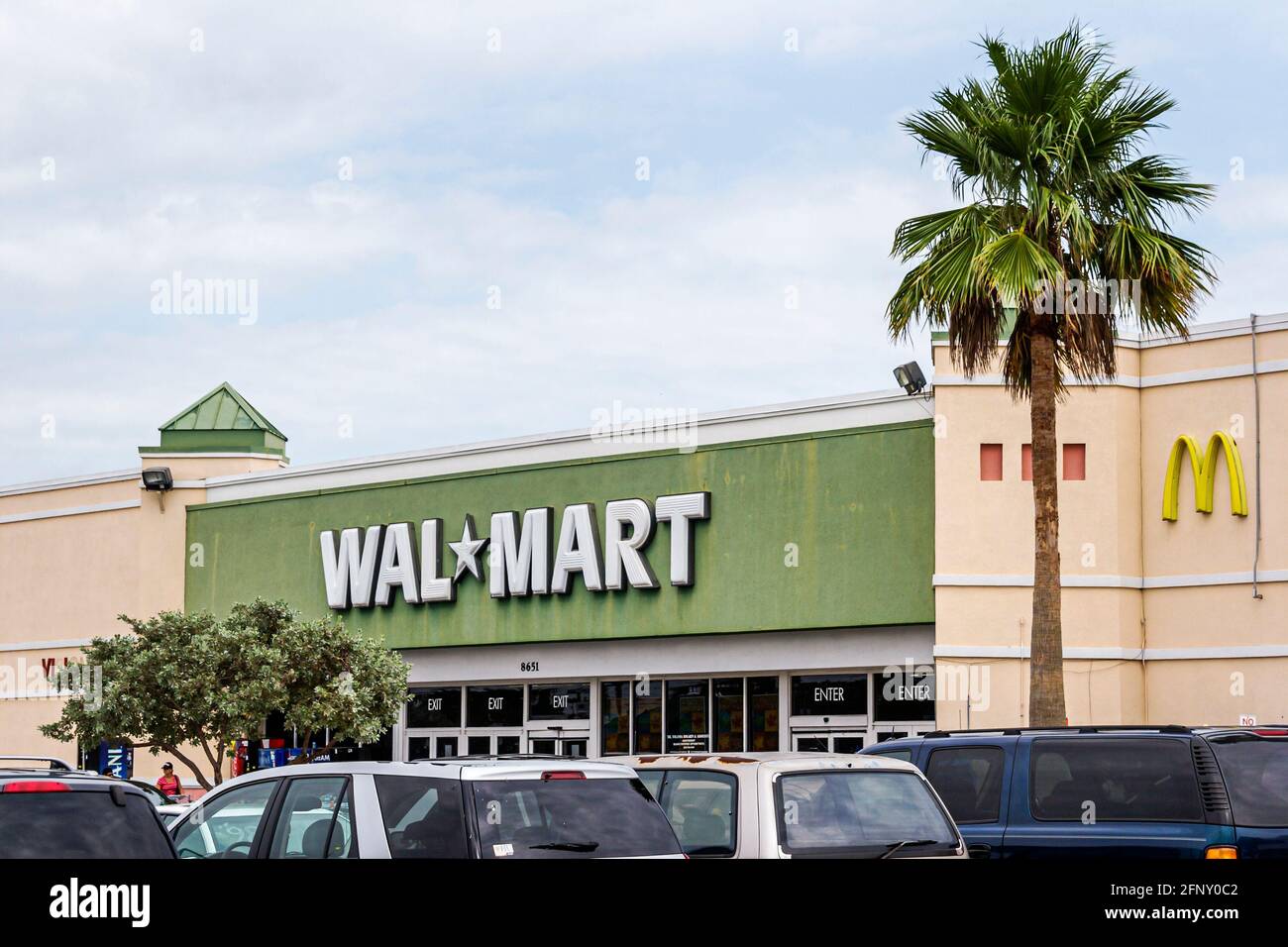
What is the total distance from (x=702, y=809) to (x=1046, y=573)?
1163 centimetres

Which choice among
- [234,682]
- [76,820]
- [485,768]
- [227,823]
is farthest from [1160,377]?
[76,820]

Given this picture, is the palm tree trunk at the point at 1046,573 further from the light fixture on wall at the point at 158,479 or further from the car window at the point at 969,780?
the light fixture on wall at the point at 158,479

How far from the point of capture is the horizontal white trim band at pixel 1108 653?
26562mm

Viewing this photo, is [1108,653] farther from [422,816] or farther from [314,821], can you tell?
[422,816]

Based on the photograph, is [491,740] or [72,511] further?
[72,511]

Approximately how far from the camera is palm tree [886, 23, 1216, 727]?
20.9m

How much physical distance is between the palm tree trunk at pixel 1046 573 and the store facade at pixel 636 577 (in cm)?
730

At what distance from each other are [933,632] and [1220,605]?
4823 millimetres

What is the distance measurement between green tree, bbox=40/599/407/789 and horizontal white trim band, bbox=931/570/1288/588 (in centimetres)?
1080

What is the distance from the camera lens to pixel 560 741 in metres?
33.7

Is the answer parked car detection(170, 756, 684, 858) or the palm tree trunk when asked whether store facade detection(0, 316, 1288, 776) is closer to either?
the palm tree trunk

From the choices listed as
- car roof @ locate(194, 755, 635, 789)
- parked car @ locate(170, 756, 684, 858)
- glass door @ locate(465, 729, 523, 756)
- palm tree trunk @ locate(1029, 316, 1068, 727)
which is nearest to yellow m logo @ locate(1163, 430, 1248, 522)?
palm tree trunk @ locate(1029, 316, 1068, 727)

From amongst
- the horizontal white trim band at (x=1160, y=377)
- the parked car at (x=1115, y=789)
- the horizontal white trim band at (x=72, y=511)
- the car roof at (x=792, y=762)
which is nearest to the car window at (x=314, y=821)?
the car roof at (x=792, y=762)

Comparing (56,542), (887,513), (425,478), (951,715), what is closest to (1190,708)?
(951,715)
